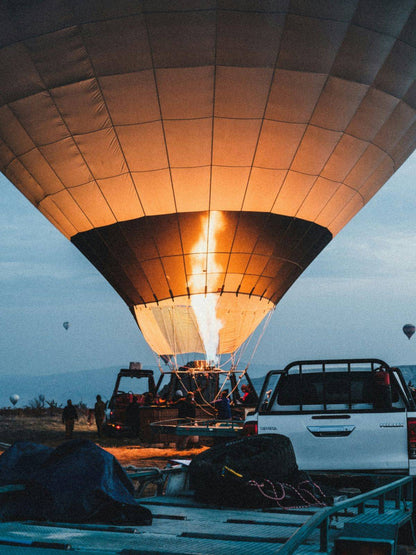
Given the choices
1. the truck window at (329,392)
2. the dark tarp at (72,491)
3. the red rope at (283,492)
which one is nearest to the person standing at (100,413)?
the truck window at (329,392)

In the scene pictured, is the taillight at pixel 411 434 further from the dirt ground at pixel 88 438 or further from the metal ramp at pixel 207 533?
the dirt ground at pixel 88 438

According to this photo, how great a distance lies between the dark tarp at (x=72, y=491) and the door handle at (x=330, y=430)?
3.07m

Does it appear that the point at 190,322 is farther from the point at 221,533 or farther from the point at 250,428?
the point at 221,533

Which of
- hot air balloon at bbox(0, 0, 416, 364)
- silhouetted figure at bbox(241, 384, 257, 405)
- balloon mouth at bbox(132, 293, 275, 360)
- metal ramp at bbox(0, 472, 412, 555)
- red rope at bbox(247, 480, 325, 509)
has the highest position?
hot air balloon at bbox(0, 0, 416, 364)

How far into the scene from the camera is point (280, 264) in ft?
→ 67.3

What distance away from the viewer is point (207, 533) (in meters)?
4.29

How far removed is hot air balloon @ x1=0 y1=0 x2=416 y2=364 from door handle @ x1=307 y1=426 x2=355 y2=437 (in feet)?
35.6

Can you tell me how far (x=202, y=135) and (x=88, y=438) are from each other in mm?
11842

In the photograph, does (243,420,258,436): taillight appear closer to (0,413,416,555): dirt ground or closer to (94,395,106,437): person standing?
(0,413,416,555): dirt ground

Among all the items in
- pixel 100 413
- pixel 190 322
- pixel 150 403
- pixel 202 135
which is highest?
pixel 202 135

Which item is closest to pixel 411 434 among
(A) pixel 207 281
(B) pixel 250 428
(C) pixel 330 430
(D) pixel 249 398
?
(C) pixel 330 430

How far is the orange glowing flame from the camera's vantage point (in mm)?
19172

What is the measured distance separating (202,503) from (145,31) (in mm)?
12614

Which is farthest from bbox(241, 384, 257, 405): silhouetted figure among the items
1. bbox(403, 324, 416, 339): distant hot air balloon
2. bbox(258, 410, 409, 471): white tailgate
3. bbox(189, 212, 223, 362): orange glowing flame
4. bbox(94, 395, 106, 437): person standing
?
bbox(403, 324, 416, 339): distant hot air balloon
